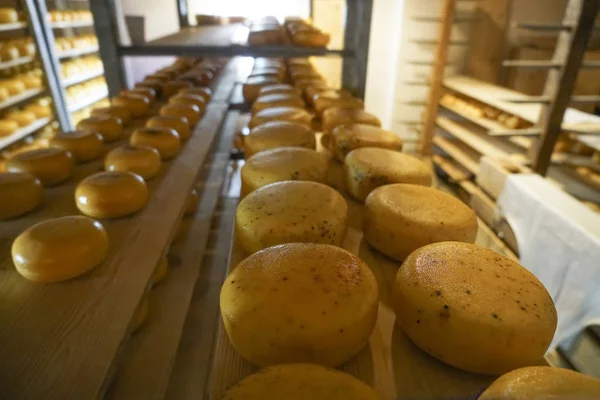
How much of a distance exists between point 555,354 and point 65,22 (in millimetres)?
5553

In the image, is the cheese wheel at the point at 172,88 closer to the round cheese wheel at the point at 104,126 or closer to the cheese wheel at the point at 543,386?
the round cheese wheel at the point at 104,126

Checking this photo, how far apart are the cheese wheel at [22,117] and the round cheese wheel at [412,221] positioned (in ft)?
13.5

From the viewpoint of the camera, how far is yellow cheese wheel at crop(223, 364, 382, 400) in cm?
40

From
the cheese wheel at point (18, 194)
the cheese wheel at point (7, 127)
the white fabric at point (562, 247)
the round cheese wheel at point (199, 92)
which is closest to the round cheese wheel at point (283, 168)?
the cheese wheel at point (18, 194)

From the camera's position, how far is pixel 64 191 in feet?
3.93

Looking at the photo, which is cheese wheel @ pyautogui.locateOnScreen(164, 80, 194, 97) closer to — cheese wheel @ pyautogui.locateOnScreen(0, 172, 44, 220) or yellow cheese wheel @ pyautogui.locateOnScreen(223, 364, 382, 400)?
cheese wheel @ pyautogui.locateOnScreen(0, 172, 44, 220)

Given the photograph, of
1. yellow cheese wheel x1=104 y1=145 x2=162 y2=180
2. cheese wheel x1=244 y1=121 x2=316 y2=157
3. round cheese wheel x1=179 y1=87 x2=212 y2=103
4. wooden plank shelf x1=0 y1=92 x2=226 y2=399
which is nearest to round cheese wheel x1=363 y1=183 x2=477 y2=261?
cheese wheel x1=244 y1=121 x2=316 y2=157

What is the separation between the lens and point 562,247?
1.81 m

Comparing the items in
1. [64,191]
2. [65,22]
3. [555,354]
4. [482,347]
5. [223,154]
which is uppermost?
[65,22]

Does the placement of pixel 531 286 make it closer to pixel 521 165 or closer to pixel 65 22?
pixel 521 165

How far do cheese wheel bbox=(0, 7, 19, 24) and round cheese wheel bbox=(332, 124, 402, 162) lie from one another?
3781 mm

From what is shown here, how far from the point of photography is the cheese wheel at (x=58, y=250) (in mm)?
808

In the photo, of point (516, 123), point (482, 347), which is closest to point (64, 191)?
point (482, 347)

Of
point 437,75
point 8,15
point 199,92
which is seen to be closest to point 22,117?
point 8,15
